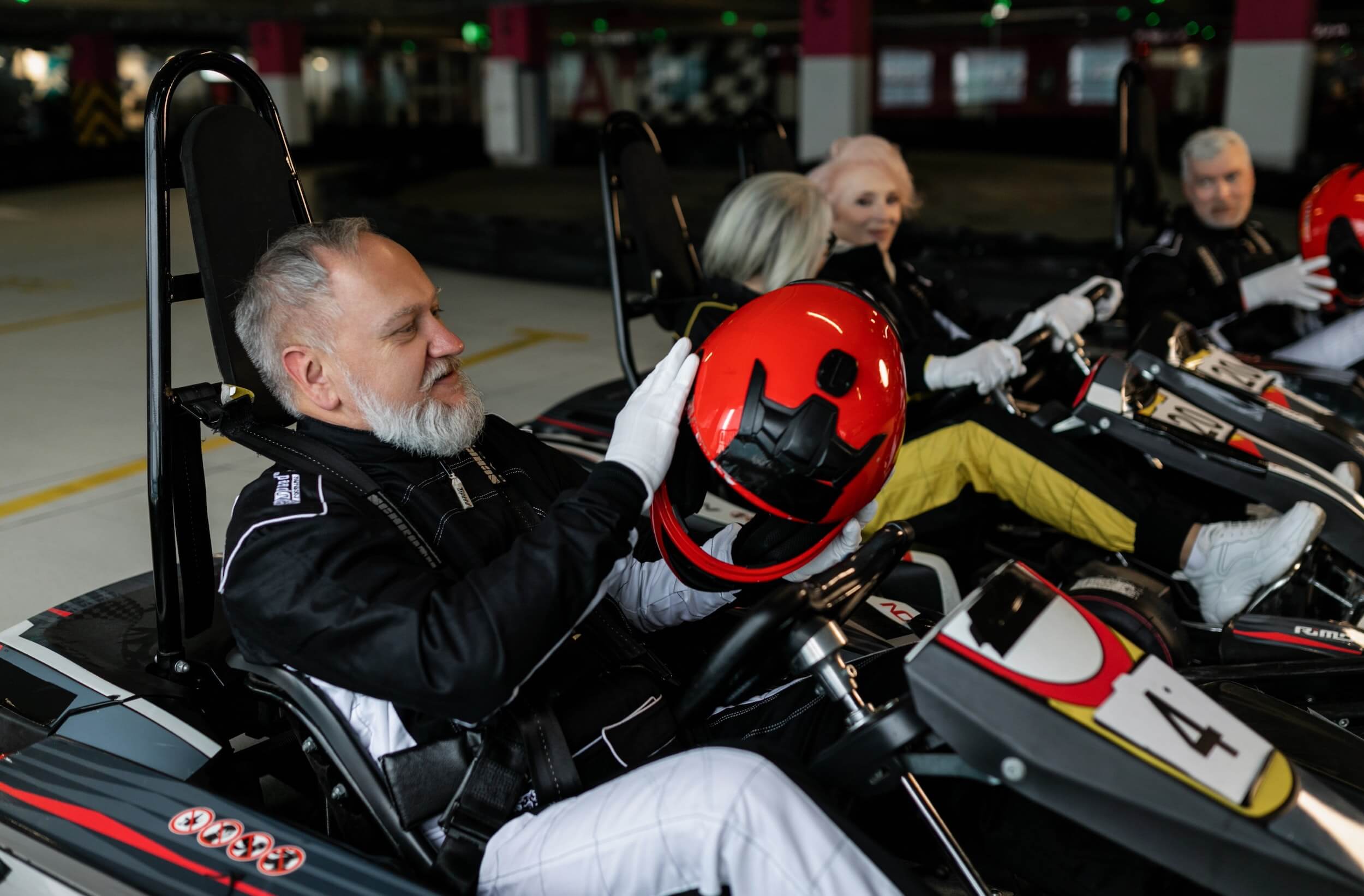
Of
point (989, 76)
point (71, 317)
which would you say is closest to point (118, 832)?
point (71, 317)

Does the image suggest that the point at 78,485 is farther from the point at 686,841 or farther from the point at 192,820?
the point at 686,841

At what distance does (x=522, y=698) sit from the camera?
1.13 metres

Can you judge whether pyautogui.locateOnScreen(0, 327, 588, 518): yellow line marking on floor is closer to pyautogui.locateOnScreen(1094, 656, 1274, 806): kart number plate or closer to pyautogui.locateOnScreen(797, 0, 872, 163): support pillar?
pyautogui.locateOnScreen(1094, 656, 1274, 806): kart number plate

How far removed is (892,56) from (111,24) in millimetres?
10809

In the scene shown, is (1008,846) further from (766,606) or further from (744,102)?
(744,102)

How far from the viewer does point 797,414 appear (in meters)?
1.15

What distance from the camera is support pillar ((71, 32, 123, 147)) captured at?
51.9 feet

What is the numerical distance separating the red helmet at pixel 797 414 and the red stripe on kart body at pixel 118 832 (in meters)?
0.51

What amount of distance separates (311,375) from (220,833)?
44 centimetres

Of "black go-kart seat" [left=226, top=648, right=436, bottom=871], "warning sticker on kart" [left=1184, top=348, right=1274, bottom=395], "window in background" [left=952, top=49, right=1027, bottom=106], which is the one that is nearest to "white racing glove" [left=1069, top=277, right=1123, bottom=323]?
"warning sticker on kart" [left=1184, top=348, right=1274, bottom=395]

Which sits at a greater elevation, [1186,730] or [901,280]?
[901,280]

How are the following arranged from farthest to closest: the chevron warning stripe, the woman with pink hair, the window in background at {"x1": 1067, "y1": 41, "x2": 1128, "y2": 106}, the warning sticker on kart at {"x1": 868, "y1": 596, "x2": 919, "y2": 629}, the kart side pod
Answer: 1. the chevron warning stripe
2. the window in background at {"x1": 1067, "y1": 41, "x2": 1128, "y2": 106}
3. the woman with pink hair
4. the warning sticker on kart at {"x1": 868, "y1": 596, "x2": 919, "y2": 629}
5. the kart side pod

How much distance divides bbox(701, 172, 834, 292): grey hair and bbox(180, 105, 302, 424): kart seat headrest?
944 millimetres

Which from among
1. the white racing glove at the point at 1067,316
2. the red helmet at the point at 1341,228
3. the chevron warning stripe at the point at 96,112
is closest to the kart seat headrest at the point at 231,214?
the white racing glove at the point at 1067,316
